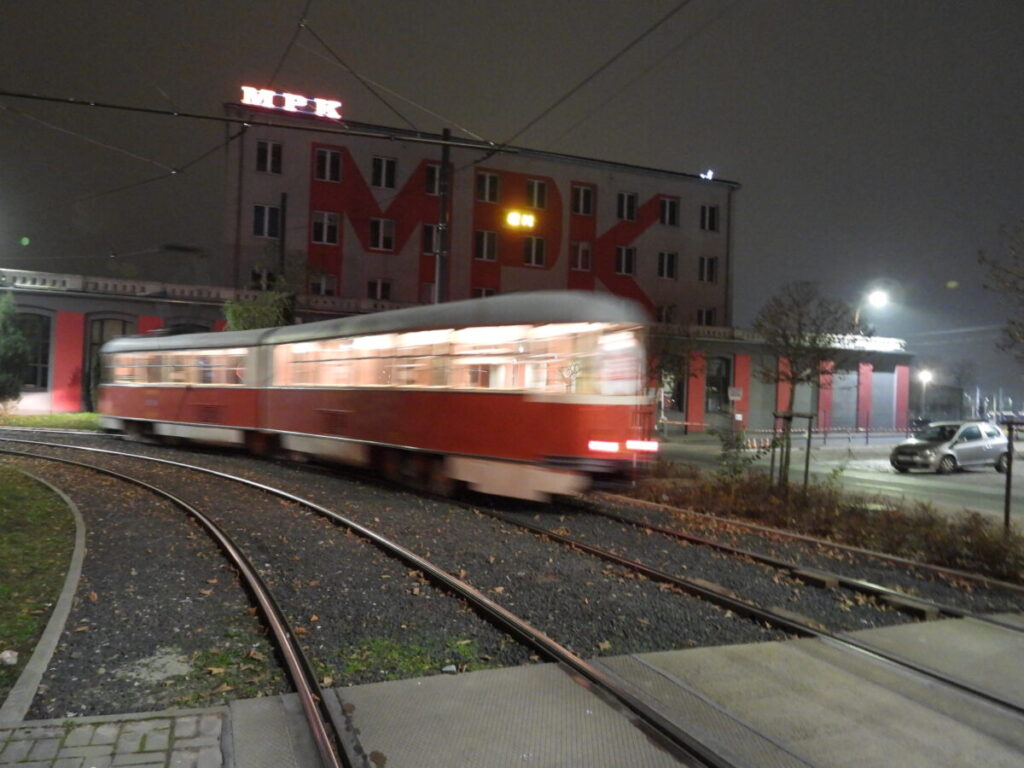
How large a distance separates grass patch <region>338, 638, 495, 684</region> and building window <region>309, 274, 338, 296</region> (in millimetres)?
32885

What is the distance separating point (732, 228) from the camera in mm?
46375

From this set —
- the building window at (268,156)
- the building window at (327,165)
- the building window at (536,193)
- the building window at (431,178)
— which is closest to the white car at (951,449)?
the building window at (536,193)

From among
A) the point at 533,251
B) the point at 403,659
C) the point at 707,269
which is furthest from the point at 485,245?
the point at 403,659

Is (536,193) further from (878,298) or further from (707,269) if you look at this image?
(878,298)

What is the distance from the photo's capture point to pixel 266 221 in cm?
3766

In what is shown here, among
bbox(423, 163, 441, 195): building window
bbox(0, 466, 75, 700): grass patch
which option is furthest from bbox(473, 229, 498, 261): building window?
bbox(0, 466, 75, 700): grass patch

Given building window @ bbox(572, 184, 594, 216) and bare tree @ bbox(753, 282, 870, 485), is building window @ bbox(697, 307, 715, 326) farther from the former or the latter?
bare tree @ bbox(753, 282, 870, 485)

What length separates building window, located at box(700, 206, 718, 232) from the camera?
151 feet

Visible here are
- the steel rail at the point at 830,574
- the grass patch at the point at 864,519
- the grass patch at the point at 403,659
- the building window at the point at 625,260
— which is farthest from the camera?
the building window at the point at 625,260

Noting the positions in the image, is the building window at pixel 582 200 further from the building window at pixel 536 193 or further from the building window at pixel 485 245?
the building window at pixel 485 245

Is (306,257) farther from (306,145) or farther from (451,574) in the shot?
(451,574)

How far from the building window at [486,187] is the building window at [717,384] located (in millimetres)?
14162

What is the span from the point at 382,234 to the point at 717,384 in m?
19.0

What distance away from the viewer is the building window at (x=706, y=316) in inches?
1796
